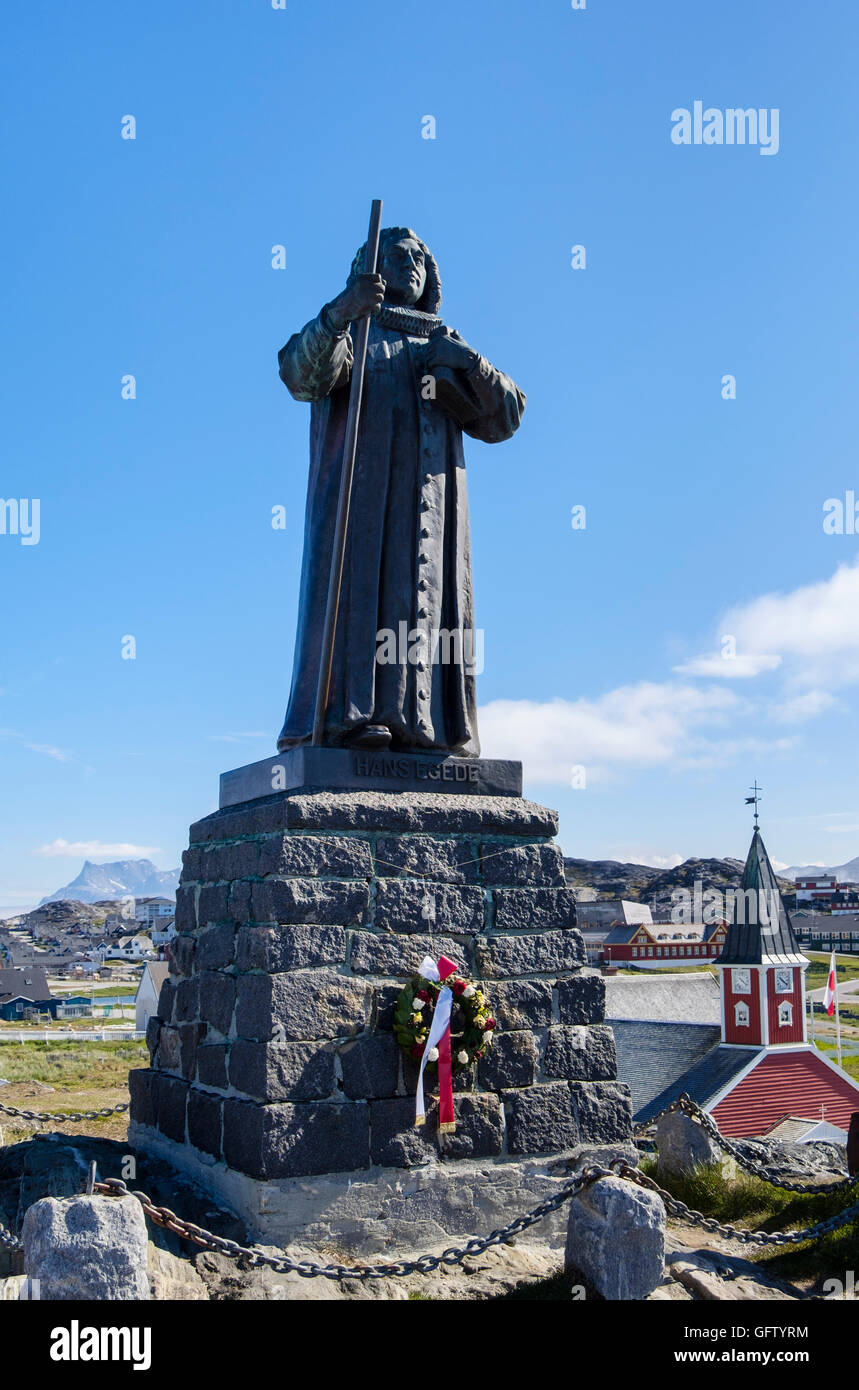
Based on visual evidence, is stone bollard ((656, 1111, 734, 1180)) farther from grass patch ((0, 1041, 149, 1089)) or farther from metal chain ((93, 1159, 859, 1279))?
grass patch ((0, 1041, 149, 1089))

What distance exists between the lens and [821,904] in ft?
465

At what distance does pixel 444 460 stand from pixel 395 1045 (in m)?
3.27

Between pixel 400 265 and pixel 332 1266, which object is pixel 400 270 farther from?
pixel 332 1266

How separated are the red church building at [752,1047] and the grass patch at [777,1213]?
31353 millimetres

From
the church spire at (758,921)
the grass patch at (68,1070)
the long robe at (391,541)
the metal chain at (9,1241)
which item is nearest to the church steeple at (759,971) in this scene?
the church spire at (758,921)

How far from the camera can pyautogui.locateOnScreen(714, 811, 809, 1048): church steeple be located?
3944cm

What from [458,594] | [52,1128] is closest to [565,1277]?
[458,594]

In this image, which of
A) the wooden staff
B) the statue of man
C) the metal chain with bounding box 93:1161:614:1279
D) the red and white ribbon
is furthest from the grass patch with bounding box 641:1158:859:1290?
the wooden staff

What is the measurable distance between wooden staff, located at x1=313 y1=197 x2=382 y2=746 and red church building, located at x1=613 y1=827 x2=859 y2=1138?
33260 mm

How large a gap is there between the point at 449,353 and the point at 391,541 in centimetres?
114

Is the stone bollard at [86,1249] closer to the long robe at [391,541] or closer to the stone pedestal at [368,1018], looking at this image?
the stone pedestal at [368,1018]

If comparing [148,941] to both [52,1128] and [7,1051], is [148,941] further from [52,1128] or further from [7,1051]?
[52,1128]

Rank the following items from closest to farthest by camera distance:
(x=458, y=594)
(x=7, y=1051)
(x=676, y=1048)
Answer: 1. (x=458, y=594)
2. (x=7, y=1051)
3. (x=676, y=1048)

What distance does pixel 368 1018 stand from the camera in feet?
16.8
